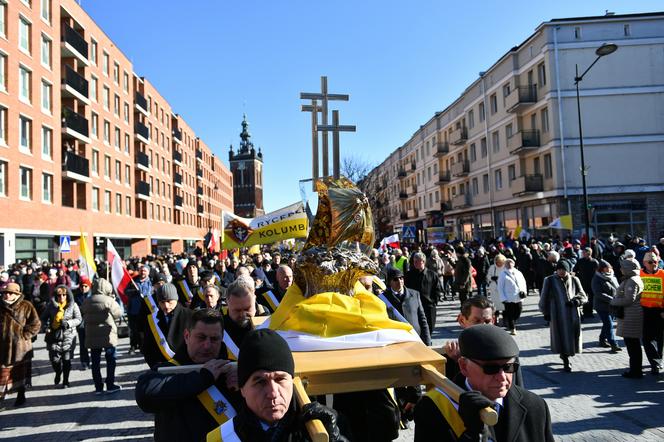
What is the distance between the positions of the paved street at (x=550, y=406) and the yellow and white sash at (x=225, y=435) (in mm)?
4343

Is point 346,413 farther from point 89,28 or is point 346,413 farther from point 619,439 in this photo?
point 89,28

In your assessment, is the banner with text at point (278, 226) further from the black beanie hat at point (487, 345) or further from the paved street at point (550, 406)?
the black beanie hat at point (487, 345)

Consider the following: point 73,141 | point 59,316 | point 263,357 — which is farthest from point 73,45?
point 263,357

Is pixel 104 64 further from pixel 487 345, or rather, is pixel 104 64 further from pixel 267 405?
pixel 487 345

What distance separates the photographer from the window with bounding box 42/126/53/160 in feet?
99.2

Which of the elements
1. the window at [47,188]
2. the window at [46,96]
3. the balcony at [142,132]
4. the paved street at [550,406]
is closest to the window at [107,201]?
the window at [47,188]

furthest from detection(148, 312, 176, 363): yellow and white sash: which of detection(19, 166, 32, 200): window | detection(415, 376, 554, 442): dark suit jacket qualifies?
detection(19, 166, 32, 200): window

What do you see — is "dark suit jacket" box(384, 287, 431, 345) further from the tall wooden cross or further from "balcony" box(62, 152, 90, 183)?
"balcony" box(62, 152, 90, 183)

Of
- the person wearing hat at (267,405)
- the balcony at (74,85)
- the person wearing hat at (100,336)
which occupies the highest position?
the balcony at (74,85)

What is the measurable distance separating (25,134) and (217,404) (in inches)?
1231

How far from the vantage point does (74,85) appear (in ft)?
111

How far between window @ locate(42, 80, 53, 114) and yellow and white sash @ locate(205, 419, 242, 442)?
33.4m

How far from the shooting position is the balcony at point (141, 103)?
4756 cm

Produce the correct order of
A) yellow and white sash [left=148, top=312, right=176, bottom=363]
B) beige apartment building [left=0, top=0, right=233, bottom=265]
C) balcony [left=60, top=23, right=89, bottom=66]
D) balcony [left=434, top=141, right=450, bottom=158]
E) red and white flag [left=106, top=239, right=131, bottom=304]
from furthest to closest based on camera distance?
balcony [left=434, top=141, right=450, bottom=158], balcony [left=60, top=23, right=89, bottom=66], beige apartment building [left=0, top=0, right=233, bottom=265], red and white flag [left=106, top=239, right=131, bottom=304], yellow and white sash [left=148, top=312, right=176, bottom=363]
